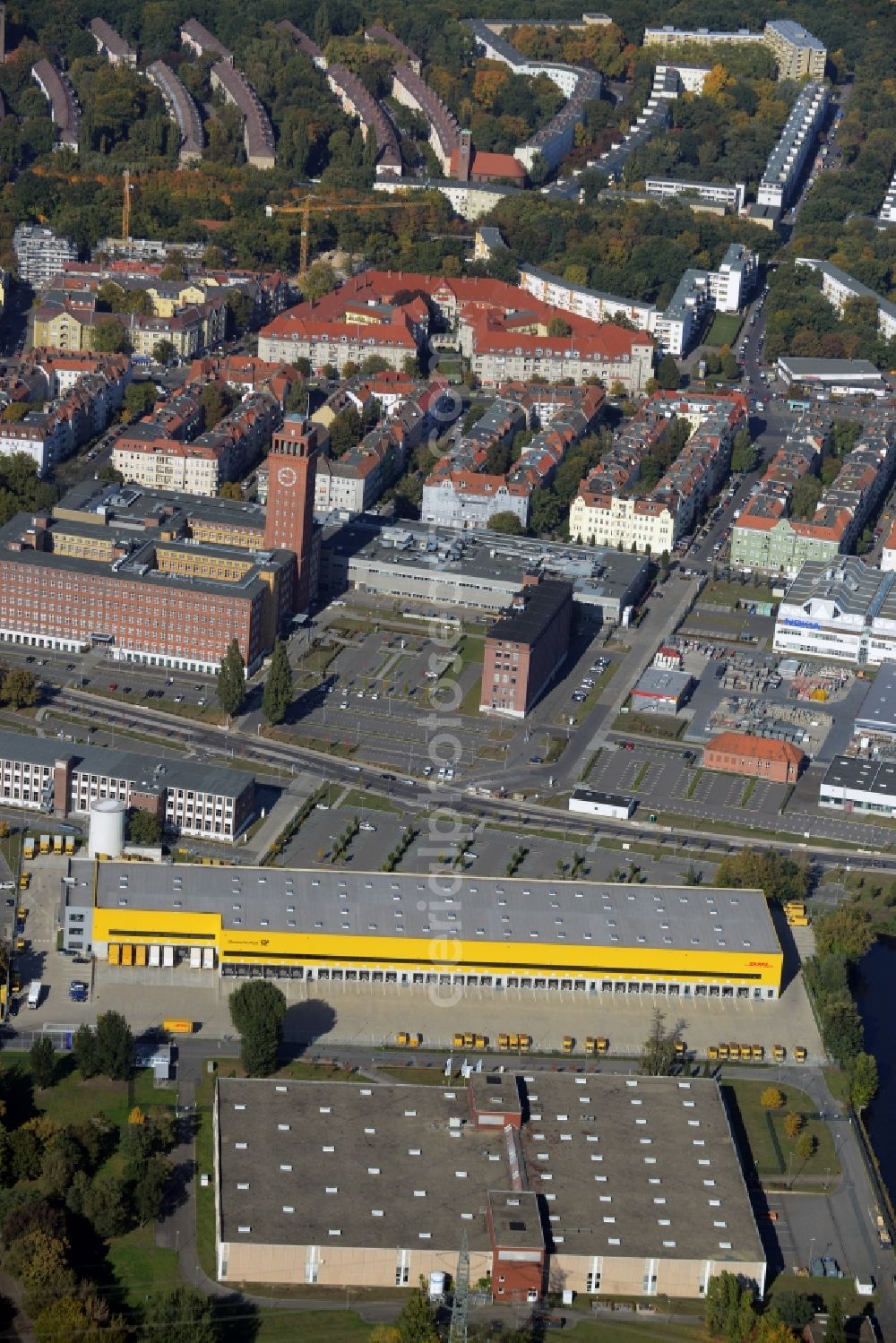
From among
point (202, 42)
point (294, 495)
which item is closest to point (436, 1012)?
point (294, 495)

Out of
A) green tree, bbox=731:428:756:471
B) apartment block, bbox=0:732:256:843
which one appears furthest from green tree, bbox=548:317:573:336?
apartment block, bbox=0:732:256:843

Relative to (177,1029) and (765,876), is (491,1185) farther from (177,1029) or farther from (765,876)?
(765,876)

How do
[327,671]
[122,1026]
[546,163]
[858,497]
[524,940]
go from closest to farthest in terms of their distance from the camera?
[122,1026]
[524,940]
[327,671]
[858,497]
[546,163]

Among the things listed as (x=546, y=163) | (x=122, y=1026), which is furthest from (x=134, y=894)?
(x=546, y=163)

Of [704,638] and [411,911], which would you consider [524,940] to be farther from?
[704,638]

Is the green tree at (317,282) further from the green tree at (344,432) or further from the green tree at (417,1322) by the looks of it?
the green tree at (417,1322)

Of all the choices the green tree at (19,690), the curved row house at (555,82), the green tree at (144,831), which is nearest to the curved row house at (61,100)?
the curved row house at (555,82)
